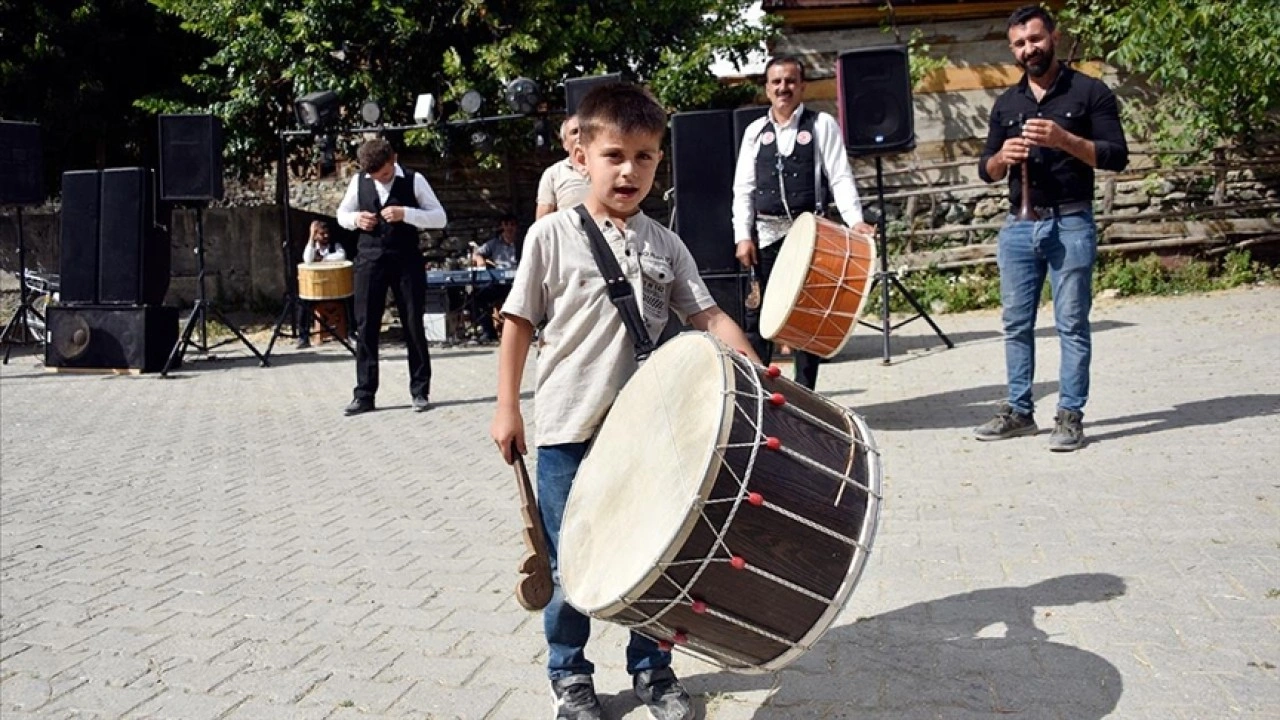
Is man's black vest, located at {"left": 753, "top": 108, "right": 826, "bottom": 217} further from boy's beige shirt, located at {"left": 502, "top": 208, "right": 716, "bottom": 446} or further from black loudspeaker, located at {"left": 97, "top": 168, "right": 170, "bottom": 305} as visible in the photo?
black loudspeaker, located at {"left": 97, "top": 168, "right": 170, "bottom": 305}

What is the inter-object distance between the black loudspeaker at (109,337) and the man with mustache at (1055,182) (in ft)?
29.6

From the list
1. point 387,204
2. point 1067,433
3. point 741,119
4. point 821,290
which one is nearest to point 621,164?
point 821,290

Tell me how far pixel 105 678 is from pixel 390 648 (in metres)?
0.94

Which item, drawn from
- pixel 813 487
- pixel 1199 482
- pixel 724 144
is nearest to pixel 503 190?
pixel 724 144

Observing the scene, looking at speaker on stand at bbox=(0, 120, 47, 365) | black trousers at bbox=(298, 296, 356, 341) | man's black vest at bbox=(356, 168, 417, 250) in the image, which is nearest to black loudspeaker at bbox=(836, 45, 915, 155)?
man's black vest at bbox=(356, 168, 417, 250)

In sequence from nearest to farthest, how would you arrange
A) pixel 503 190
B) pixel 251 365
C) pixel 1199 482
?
1. pixel 1199 482
2. pixel 251 365
3. pixel 503 190

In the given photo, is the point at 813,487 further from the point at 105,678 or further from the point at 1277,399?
the point at 1277,399

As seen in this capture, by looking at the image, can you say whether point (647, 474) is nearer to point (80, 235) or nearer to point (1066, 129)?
point (1066, 129)

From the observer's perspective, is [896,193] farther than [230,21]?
No

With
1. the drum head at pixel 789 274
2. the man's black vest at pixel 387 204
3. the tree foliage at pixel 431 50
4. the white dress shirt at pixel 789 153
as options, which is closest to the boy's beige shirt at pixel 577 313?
the drum head at pixel 789 274

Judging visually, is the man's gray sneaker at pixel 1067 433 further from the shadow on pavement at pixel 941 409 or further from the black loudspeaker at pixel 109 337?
the black loudspeaker at pixel 109 337

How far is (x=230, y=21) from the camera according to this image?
16.4 m

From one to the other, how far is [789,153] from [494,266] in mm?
8223

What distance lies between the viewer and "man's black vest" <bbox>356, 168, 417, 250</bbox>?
854 cm
